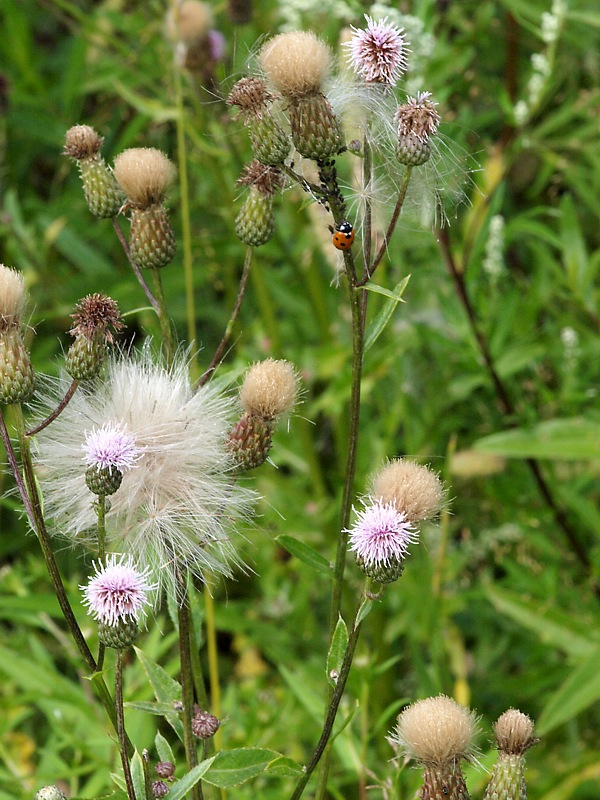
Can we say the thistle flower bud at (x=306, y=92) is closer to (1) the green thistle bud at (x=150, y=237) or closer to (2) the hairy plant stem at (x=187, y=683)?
(1) the green thistle bud at (x=150, y=237)

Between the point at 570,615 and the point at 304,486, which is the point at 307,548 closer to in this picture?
Answer: the point at 570,615

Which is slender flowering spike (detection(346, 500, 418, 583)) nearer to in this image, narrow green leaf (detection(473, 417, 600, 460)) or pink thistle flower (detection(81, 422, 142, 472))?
pink thistle flower (detection(81, 422, 142, 472))

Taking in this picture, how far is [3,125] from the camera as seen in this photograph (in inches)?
154

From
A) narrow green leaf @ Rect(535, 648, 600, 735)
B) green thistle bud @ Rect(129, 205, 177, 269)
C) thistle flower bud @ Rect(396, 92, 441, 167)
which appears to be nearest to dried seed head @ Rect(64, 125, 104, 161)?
green thistle bud @ Rect(129, 205, 177, 269)

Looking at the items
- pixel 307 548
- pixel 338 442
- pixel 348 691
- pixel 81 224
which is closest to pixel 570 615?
pixel 348 691

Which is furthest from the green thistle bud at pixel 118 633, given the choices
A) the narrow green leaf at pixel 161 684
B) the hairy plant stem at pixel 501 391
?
the hairy plant stem at pixel 501 391

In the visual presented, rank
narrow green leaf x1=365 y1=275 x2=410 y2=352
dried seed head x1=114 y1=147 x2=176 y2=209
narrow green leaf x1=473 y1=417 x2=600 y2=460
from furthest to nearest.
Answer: narrow green leaf x1=473 y1=417 x2=600 y2=460 < dried seed head x1=114 y1=147 x2=176 y2=209 < narrow green leaf x1=365 y1=275 x2=410 y2=352

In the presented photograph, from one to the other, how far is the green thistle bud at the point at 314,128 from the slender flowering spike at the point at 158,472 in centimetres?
38

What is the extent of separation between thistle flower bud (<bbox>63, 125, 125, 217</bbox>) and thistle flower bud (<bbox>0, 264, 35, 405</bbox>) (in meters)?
0.24

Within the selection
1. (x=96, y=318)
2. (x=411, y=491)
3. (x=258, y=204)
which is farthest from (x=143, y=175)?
(x=411, y=491)

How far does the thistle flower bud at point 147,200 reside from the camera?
1443 millimetres

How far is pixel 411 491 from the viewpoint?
3.92 ft

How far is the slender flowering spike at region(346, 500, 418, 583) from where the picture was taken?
1.18 m

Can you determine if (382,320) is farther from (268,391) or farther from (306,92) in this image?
(306,92)
